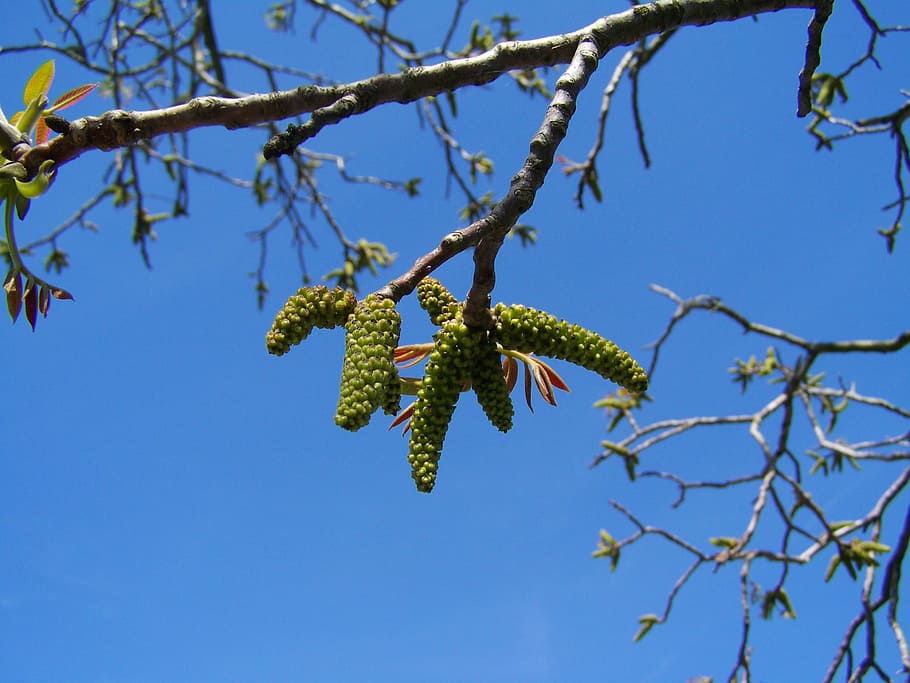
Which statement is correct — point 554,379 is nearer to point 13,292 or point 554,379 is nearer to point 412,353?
point 412,353

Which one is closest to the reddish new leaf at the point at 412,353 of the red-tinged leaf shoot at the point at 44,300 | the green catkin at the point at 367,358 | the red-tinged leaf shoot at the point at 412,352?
the red-tinged leaf shoot at the point at 412,352

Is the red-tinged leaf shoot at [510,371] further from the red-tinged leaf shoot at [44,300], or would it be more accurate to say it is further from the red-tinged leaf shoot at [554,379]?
the red-tinged leaf shoot at [44,300]

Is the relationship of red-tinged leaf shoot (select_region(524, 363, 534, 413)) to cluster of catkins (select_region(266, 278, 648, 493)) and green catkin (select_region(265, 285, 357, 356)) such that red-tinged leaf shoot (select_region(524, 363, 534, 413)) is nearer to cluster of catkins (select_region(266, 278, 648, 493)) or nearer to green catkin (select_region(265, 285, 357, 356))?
cluster of catkins (select_region(266, 278, 648, 493))

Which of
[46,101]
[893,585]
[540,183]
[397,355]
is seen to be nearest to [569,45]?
[540,183]

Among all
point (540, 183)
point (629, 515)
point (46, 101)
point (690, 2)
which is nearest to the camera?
point (540, 183)

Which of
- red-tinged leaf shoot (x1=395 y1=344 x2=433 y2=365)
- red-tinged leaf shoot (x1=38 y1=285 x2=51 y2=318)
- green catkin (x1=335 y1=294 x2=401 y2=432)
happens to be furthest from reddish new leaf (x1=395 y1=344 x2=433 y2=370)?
red-tinged leaf shoot (x1=38 y1=285 x2=51 y2=318)

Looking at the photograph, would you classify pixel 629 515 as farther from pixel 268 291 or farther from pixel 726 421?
pixel 268 291

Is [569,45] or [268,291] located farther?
[268,291]
